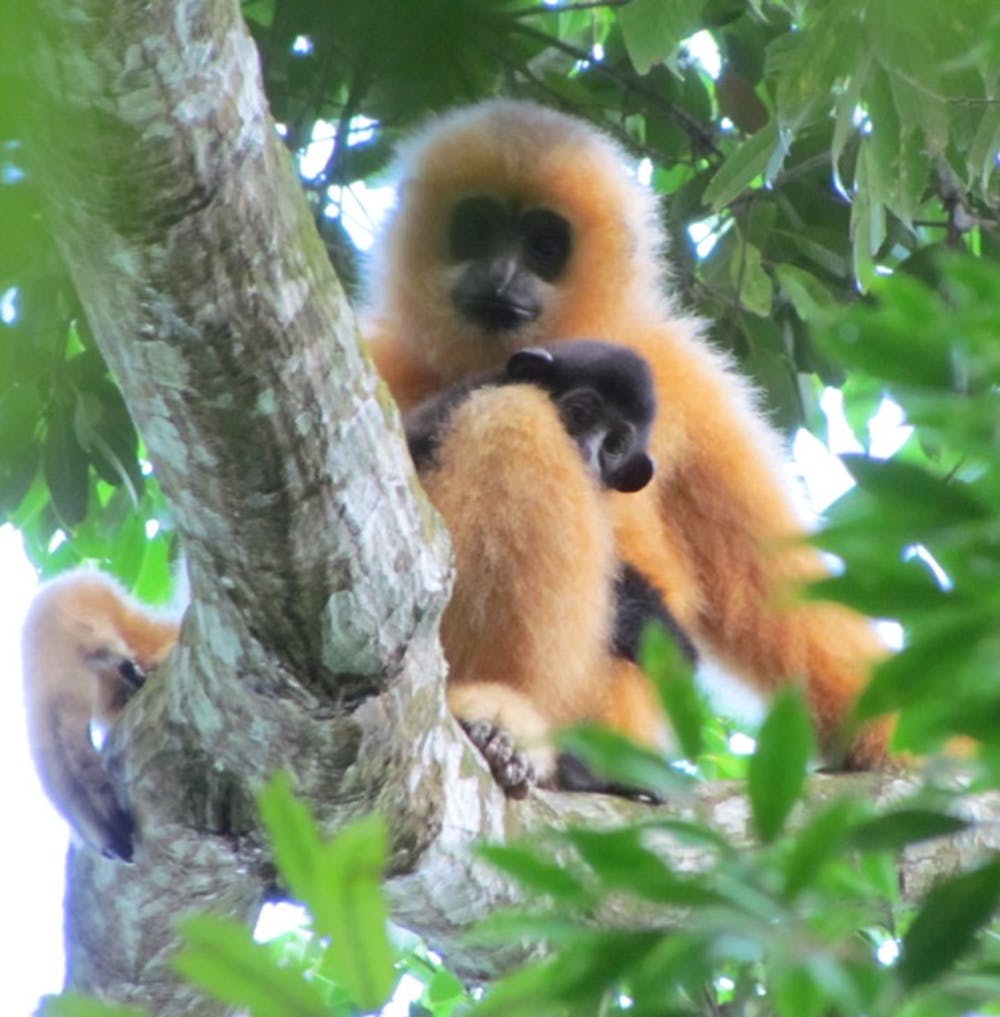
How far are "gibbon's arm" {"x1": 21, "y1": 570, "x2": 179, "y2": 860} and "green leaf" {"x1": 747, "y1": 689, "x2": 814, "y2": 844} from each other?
259 centimetres

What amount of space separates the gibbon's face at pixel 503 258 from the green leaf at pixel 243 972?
4371mm

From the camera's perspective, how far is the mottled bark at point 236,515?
2.52 metres

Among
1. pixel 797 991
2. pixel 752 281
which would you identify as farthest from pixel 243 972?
pixel 752 281

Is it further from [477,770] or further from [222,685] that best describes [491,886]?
[222,685]

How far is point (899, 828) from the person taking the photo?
4.43ft

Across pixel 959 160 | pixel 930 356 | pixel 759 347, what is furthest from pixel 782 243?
pixel 930 356

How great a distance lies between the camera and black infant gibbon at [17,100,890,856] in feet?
13.8

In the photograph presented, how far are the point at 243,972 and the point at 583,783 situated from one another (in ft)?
10.5

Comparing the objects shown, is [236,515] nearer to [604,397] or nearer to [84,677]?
[84,677]

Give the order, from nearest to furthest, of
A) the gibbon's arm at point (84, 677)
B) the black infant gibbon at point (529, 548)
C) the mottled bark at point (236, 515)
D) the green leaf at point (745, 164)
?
the mottled bark at point (236, 515)
the gibbon's arm at point (84, 677)
the black infant gibbon at point (529, 548)
the green leaf at point (745, 164)

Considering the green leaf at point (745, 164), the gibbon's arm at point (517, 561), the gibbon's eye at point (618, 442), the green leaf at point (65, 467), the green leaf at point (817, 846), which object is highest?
the green leaf at point (745, 164)

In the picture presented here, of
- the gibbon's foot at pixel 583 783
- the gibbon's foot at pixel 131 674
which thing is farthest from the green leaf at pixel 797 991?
the gibbon's foot at pixel 131 674

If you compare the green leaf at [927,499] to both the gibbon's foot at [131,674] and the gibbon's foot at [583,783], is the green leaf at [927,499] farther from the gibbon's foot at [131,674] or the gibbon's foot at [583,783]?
the gibbon's foot at [131,674]

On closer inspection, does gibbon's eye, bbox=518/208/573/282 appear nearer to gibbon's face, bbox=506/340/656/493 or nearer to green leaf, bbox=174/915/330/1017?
gibbon's face, bbox=506/340/656/493
